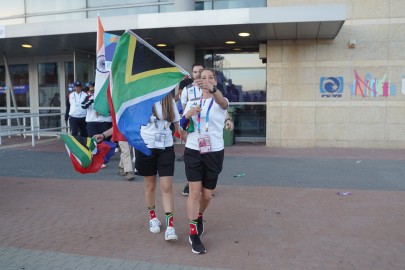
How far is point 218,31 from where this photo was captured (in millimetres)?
11258

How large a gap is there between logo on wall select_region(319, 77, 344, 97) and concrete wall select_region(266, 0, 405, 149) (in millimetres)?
101

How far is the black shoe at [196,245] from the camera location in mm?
4410

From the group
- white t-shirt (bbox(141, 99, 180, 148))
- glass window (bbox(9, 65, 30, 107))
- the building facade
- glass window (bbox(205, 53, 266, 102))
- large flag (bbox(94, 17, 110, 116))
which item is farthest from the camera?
glass window (bbox(9, 65, 30, 107))

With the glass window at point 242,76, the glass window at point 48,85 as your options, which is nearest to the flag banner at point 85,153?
the glass window at point 242,76

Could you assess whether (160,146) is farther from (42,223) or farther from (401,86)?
(401,86)

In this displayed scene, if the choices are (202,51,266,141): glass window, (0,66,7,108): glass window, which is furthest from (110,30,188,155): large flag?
(0,66,7,108): glass window

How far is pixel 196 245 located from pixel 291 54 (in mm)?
8797

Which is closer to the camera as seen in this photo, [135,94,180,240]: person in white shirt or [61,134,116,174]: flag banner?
[135,94,180,240]: person in white shirt

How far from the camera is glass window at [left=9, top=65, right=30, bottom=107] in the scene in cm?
1600

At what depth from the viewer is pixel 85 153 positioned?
18.5ft

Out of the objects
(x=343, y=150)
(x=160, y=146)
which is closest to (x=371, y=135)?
(x=343, y=150)

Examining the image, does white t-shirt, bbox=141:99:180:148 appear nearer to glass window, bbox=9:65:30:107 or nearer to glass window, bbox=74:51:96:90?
glass window, bbox=74:51:96:90

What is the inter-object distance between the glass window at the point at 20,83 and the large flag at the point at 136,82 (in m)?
12.8

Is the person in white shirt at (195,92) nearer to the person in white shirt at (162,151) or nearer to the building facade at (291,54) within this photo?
the person in white shirt at (162,151)
